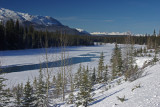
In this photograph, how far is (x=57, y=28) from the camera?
32.0ft

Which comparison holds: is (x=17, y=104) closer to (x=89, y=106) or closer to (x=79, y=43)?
(x=89, y=106)

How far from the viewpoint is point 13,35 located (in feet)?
200

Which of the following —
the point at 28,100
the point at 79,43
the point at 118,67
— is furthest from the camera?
the point at 79,43

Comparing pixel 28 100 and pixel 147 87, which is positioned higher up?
pixel 147 87

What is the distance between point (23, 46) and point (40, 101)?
5778 cm

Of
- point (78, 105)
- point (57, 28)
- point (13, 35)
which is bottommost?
point (78, 105)

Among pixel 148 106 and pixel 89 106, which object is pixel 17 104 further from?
pixel 148 106

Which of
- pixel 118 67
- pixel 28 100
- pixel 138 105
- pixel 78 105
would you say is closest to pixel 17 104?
pixel 28 100

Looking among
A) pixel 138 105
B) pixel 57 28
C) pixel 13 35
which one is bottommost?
pixel 138 105

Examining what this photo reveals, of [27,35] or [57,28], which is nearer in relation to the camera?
[57,28]

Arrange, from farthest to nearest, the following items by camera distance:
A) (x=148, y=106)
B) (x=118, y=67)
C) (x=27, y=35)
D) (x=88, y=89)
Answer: (x=27, y=35) → (x=118, y=67) → (x=88, y=89) → (x=148, y=106)

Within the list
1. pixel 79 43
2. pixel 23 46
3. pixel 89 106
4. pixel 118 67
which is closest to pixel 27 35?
pixel 23 46

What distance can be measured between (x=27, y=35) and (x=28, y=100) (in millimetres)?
61327

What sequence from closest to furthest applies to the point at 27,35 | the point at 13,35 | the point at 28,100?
the point at 28,100, the point at 13,35, the point at 27,35
